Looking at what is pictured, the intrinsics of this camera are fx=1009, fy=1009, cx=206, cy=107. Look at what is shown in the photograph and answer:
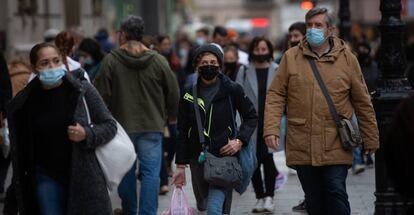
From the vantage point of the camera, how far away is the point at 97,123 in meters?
6.52

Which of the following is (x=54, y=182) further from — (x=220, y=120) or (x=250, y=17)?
(x=250, y=17)

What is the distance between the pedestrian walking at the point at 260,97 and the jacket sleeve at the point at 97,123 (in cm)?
351

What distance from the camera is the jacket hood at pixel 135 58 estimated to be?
28.8 ft

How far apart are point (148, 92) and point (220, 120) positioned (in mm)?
1379

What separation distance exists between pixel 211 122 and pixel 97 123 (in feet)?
4.49

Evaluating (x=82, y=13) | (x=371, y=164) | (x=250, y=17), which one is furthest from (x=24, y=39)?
(x=250, y=17)

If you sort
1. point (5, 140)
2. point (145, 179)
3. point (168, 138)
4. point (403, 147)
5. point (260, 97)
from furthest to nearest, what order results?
1. point (168, 138)
2. point (5, 140)
3. point (260, 97)
4. point (145, 179)
5. point (403, 147)

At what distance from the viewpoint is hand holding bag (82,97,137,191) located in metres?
6.48

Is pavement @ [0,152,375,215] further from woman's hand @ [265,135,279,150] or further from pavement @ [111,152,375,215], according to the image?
woman's hand @ [265,135,279,150]

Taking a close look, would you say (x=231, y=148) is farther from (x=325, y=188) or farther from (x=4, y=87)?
(x=4, y=87)

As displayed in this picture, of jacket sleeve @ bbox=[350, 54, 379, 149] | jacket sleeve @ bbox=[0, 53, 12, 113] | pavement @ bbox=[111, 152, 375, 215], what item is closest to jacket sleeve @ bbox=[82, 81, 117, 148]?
jacket sleeve @ bbox=[350, 54, 379, 149]

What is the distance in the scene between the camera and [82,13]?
80.2 feet

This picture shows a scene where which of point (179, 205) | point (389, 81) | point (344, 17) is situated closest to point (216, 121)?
point (179, 205)

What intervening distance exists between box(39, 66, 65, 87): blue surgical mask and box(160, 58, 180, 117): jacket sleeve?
99.3 inches
